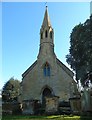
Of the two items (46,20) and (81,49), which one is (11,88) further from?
(81,49)

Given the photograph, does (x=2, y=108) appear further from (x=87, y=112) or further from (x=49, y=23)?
(x=49, y=23)

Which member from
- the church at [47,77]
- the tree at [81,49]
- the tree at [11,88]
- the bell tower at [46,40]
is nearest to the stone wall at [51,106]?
the tree at [81,49]

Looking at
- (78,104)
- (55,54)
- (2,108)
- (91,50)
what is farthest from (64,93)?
(78,104)

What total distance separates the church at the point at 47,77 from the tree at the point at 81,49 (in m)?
2.78

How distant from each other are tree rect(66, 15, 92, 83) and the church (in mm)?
2776

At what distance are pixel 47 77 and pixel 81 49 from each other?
26.0 feet

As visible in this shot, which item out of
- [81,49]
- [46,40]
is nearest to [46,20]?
[46,40]

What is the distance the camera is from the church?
111ft

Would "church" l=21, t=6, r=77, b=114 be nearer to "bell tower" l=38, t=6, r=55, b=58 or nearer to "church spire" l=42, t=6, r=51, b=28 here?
"bell tower" l=38, t=6, r=55, b=58

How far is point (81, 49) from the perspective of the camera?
97.1 feet

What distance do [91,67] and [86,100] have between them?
1164cm

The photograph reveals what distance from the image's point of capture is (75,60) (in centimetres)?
3122

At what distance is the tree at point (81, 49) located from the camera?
27.5 meters

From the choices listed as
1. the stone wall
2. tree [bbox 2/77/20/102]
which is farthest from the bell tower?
the stone wall
